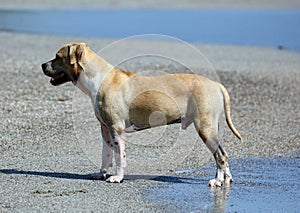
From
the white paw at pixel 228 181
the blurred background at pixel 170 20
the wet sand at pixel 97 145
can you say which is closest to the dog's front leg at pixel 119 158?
the wet sand at pixel 97 145

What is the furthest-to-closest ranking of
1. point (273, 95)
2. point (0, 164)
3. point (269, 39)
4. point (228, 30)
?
1. point (228, 30)
2. point (269, 39)
3. point (273, 95)
4. point (0, 164)

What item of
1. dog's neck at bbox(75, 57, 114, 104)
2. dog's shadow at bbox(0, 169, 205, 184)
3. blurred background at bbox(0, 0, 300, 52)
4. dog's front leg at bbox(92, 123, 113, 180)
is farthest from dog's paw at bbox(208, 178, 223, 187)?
blurred background at bbox(0, 0, 300, 52)

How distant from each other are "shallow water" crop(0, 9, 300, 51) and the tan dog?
18715 mm

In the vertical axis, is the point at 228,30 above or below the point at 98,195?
below

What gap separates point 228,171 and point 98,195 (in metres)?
1.70

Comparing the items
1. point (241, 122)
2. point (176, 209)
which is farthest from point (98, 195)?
point (241, 122)

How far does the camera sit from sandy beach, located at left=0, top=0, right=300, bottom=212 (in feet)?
29.7

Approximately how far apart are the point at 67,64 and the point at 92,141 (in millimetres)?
2558

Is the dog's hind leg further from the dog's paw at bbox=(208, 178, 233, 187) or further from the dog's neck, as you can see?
the dog's neck

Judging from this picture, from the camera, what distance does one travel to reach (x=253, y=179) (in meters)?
10.1

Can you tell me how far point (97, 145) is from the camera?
12.1 metres

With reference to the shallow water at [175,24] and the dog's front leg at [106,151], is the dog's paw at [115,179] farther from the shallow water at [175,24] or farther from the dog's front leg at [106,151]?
the shallow water at [175,24]

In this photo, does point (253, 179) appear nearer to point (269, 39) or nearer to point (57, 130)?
point (57, 130)

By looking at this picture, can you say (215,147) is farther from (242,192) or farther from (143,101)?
(143,101)
